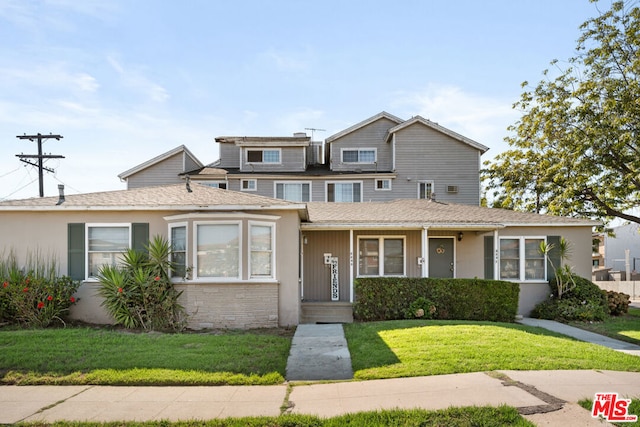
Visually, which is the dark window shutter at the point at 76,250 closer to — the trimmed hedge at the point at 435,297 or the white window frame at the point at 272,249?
the white window frame at the point at 272,249

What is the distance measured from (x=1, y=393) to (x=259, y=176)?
19717mm

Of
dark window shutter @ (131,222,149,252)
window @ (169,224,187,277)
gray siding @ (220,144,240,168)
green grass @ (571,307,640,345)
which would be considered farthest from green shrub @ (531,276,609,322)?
gray siding @ (220,144,240,168)

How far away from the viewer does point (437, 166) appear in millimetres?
25766

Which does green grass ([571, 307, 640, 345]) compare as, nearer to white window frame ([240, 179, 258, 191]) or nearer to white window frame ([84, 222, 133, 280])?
white window frame ([84, 222, 133, 280])

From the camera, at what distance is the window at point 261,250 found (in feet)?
36.9

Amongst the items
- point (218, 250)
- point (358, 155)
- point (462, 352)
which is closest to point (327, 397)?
point (462, 352)

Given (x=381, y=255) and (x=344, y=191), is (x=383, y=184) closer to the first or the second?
(x=344, y=191)

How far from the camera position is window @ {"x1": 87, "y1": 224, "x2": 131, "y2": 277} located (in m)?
11.7

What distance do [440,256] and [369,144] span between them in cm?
1249

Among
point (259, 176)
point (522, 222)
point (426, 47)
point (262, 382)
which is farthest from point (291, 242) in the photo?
point (259, 176)

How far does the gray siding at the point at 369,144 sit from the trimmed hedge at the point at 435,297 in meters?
14.6

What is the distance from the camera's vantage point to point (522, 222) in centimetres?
1519

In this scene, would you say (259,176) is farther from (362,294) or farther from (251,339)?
(251,339)

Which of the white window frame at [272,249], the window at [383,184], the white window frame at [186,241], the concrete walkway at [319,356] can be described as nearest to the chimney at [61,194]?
the white window frame at [186,241]
